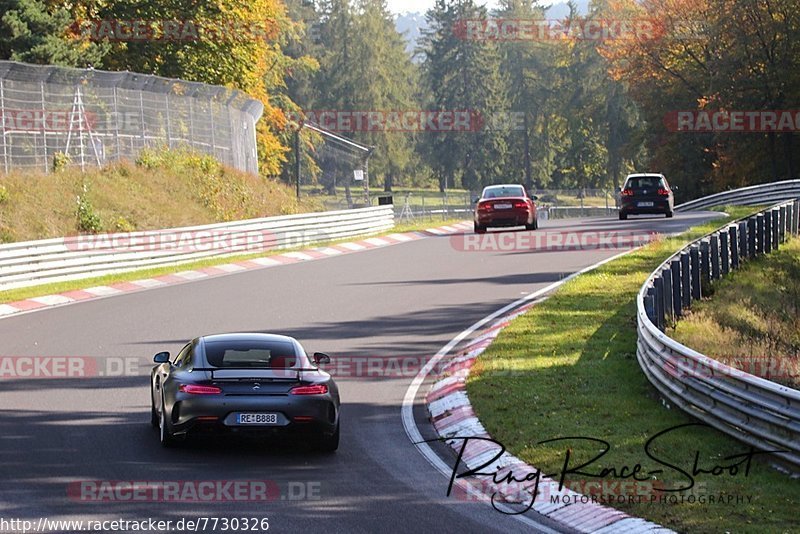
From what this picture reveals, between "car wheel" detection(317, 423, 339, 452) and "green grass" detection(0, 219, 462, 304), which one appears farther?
"green grass" detection(0, 219, 462, 304)

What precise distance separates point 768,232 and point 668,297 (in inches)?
477

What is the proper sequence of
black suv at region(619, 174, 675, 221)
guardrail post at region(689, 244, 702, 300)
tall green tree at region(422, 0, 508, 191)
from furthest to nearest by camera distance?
tall green tree at region(422, 0, 508, 191) → black suv at region(619, 174, 675, 221) → guardrail post at region(689, 244, 702, 300)

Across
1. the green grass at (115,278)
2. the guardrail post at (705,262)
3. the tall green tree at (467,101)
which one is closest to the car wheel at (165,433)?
the guardrail post at (705,262)

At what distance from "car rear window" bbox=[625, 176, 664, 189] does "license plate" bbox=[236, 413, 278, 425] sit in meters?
33.9

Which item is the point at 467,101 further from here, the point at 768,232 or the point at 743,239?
the point at 743,239

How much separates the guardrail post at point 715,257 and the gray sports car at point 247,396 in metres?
13.7

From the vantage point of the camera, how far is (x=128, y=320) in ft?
69.1

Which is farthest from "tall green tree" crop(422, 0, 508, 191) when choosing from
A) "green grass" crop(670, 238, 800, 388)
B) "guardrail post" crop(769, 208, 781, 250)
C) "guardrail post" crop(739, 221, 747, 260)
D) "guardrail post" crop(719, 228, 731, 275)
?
"guardrail post" crop(719, 228, 731, 275)

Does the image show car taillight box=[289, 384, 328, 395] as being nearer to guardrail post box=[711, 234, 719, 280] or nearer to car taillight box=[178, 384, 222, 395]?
car taillight box=[178, 384, 222, 395]

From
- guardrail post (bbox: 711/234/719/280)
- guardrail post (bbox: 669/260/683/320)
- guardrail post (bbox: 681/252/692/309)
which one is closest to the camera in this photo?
guardrail post (bbox: 669/260/683/320)

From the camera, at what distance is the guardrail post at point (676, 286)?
1970 cm

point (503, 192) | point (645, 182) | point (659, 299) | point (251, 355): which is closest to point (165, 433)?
point (251, 355)

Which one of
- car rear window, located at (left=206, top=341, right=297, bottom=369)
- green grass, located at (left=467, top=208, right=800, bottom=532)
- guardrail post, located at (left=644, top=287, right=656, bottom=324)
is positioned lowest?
green grass, located at (left=467, top=208, right=800, bottom=532)
